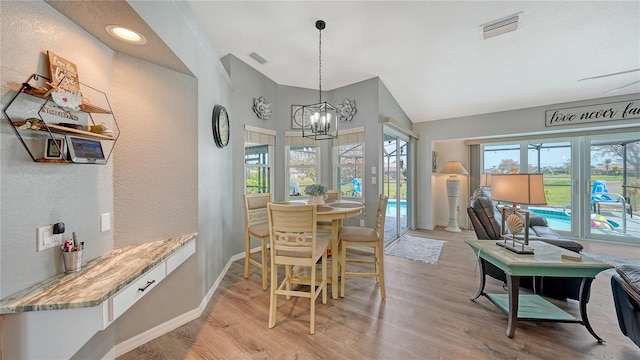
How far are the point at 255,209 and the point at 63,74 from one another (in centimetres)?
229

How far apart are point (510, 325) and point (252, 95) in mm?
4224

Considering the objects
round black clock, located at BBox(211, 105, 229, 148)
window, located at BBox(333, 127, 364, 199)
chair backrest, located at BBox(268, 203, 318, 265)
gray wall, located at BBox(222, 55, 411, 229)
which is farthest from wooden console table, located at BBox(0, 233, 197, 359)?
window, located at BBox(333, 127, 364, 199)

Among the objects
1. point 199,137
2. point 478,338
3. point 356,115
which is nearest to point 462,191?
point 356,115

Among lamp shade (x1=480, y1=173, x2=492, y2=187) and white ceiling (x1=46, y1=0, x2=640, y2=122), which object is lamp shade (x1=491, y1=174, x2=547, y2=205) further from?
lamp shade (x1=480, y1=173, x2=492, y2=187)

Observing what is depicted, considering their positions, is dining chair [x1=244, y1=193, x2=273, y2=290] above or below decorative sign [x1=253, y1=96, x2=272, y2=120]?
below

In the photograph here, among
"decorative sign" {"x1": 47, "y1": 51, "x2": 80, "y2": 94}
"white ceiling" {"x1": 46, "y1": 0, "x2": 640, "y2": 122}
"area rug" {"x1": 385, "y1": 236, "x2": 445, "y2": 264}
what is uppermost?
"white ceiling" {"x1": 46, "y1": 0, "x2": 640, "y2": 122}

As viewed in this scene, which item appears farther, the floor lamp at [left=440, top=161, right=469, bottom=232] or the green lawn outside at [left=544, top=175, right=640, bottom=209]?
the floor lamp at [left=440, top=161, right=469, bottom=232]

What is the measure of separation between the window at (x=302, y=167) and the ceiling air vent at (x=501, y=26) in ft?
9.70

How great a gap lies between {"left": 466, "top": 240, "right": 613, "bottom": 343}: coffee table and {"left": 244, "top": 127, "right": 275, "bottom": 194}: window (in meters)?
3.31

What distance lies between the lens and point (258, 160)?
4066mm

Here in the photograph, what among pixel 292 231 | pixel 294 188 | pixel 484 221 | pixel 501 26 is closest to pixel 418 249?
pixel 484 221

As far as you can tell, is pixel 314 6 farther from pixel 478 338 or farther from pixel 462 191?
pixel 462 191

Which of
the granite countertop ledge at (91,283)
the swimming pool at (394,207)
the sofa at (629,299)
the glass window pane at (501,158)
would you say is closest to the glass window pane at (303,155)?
the swimming pool at (394,207)

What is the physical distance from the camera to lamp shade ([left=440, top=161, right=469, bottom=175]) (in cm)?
510
